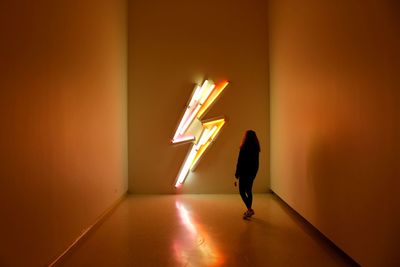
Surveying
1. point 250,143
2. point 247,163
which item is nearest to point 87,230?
point 247,163

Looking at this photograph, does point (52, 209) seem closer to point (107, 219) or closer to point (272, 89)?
point (107, 219)

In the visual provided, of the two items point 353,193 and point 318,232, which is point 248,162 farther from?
point 353,193

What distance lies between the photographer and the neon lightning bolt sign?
775cm

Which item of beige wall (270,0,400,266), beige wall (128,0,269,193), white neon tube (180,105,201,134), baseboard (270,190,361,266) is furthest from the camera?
beige wall (128,0,269,193)

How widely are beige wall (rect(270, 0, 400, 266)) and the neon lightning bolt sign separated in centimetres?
195

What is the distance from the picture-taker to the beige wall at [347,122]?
117 inches

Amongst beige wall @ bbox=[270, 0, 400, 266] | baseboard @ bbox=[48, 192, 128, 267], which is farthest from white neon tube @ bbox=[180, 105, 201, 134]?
beige wall @ bbox=[270, 0, 400, 266]

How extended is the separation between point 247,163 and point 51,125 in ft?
10.3

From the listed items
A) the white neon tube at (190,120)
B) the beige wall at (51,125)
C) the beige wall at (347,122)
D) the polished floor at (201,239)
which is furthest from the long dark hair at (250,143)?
the beige wall at (51,125)

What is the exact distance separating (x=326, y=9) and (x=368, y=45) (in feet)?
3.98

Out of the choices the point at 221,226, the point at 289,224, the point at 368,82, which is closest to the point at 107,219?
the point at 221,226

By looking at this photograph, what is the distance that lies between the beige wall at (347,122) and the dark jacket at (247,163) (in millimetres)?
661

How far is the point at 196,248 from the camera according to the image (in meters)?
4.38

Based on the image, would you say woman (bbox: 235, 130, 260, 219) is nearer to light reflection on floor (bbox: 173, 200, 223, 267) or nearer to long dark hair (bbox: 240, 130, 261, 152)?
long dark hair (bbox: 240, 130, 261, 152)
